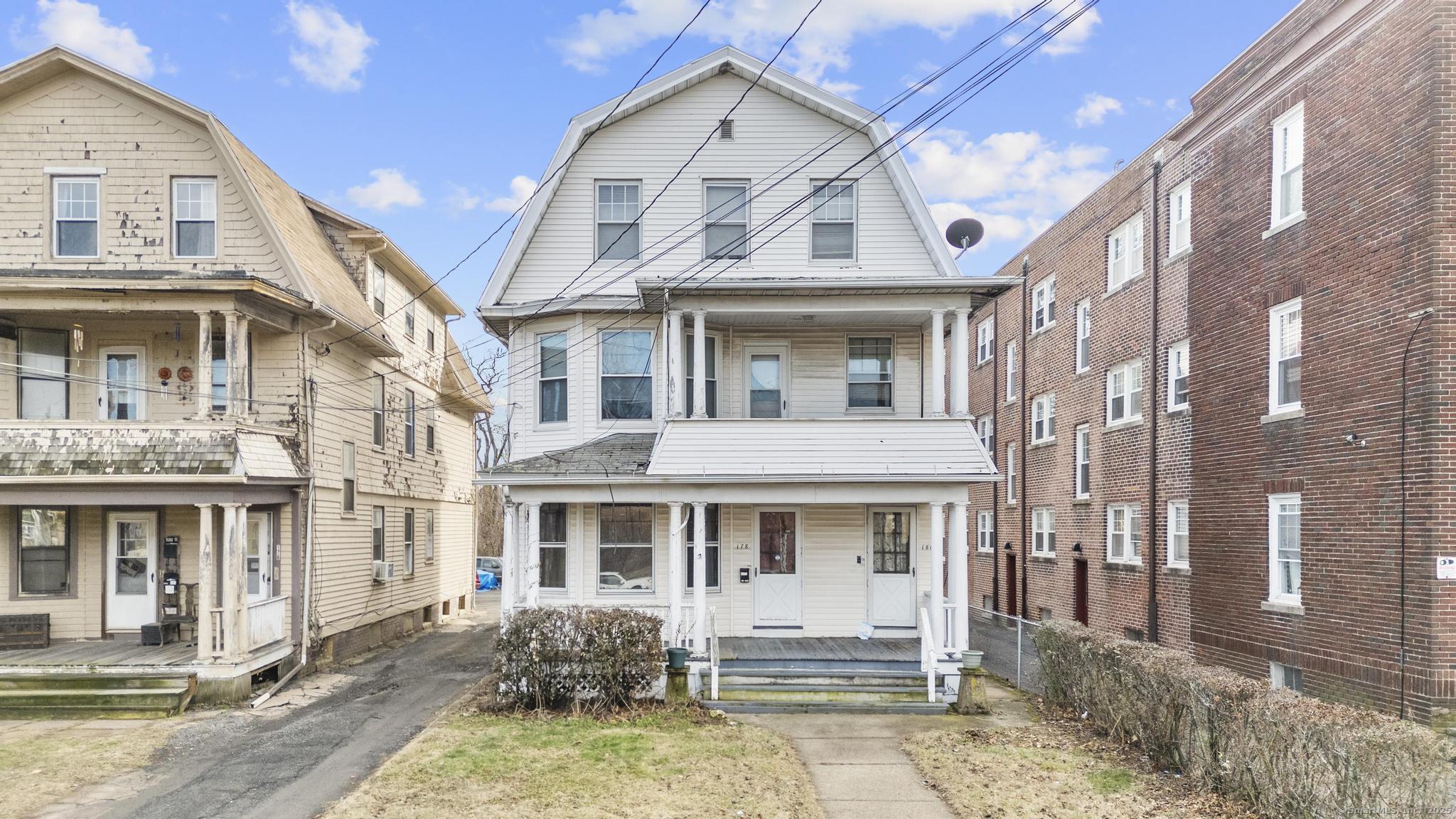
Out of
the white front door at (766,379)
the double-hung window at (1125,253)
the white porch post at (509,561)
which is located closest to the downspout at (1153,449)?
the double-hung window at (1125,253)

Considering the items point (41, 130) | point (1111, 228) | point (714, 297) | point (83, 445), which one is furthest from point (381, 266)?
point (1111, 228)

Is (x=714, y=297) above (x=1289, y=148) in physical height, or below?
below

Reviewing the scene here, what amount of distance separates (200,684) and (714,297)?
30.8ft

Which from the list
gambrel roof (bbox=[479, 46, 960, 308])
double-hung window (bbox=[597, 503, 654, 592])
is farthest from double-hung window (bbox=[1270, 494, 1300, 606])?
double-hung window (bbox=[597, 503, 654, 592])

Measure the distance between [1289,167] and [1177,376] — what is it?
4881mm

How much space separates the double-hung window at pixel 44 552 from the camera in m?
14.9

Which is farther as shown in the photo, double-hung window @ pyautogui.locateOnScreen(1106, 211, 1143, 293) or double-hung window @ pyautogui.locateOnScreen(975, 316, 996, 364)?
double-hung window @ pyautogui.locateOnScreen(975, 316, 996, 364)

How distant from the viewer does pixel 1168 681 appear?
29.6 ft

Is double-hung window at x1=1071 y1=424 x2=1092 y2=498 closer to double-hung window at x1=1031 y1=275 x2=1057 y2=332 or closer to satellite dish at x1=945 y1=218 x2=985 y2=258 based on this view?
double-hung window at x1=1031 y1=275 x2=1057 y2=332

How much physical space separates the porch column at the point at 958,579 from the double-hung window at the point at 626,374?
17.1 ft

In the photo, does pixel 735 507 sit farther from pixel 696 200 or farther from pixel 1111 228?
pixel 1111 228

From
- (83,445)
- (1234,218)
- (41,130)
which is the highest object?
(41,130)

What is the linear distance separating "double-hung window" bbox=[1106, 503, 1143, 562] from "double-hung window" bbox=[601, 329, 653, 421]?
10.3 metres

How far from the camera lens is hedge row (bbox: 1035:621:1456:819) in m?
6.49
